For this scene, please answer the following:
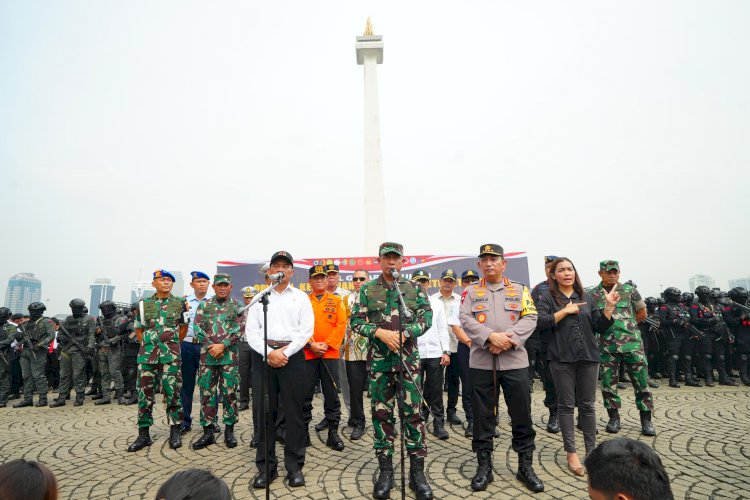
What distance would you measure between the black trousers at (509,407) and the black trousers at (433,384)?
1874mm

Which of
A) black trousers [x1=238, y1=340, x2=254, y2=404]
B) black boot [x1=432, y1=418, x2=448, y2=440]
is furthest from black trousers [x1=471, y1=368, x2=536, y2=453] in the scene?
black trousers [x1=238, y1=340, x2=254, y2=404]

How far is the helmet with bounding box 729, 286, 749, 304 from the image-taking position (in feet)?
33.4

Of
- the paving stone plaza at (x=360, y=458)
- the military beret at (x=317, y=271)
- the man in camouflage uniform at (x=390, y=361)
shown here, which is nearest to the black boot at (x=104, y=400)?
the paving stone plaza at (x=360, y=458)

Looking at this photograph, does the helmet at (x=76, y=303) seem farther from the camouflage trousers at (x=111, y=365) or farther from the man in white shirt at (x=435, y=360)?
the man in white shirt at (x=435, y=360)

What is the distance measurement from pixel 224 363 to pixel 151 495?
184cm

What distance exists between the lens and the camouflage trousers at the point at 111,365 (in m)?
9.42

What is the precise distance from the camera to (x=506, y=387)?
13.3ft

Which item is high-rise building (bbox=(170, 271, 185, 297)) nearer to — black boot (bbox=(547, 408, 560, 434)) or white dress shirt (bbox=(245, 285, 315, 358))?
white dress shirt (bbox=(245, 285, 315, 358))

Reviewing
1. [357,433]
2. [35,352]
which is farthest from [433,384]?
[35,352]

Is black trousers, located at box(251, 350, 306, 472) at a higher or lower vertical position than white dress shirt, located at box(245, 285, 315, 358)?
lower

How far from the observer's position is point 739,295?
10258mm

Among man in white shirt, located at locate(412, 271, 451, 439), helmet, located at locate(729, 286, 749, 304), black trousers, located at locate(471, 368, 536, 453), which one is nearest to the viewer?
black trousers, located at locate(471, 368, 536, 453)

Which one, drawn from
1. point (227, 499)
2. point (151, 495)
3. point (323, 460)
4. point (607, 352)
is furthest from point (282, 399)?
point (607, 352)

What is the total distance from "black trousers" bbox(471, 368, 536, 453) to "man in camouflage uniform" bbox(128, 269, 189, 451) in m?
4.04
